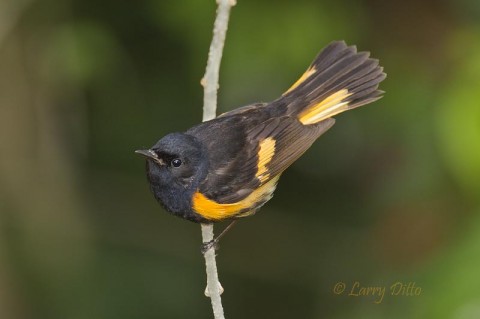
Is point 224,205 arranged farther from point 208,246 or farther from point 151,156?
point 151,156

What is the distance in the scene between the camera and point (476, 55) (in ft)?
11.0

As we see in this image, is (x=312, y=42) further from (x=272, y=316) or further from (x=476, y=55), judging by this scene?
(x=272, y=316)

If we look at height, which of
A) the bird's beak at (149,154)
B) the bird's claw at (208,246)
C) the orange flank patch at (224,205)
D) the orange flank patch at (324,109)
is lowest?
the bird's claw at (208,246)

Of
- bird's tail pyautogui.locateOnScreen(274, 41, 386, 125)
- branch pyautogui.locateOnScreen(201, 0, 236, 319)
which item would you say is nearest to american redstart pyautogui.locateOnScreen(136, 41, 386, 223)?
bird's tail pyautogui.locateOnScreen(274, 41, 386, 125)

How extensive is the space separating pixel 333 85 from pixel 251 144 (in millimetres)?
477

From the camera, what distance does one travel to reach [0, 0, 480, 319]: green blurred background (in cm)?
388

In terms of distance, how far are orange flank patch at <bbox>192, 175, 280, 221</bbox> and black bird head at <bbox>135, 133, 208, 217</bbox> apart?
0.04m

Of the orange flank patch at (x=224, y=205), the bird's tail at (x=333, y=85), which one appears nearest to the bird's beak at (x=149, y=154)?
the orange flank patch at (x=224, y=205)

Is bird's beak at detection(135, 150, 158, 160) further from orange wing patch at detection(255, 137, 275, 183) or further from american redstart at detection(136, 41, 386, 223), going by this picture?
orange wing patch at detection(255, 137, 275, 183)

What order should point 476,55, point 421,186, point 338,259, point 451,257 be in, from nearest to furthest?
point 451,257
point 476,55
point 421,186
point 338,259

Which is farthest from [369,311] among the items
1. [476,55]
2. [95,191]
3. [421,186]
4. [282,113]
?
[95,191]

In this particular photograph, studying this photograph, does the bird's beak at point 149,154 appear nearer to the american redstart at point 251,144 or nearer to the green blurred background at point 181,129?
the american redstart at point 251,144

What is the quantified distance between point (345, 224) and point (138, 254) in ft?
4.02

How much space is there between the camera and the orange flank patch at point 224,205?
320 centimetres
